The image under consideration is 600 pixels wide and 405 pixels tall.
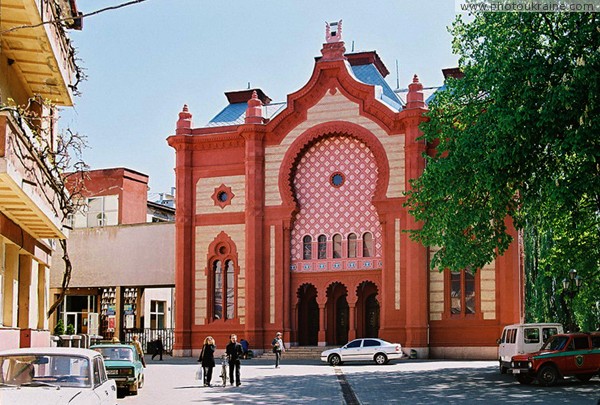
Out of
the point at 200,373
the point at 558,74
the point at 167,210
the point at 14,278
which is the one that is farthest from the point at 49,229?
the point at 167,210

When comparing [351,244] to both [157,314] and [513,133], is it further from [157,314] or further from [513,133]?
[513,133]

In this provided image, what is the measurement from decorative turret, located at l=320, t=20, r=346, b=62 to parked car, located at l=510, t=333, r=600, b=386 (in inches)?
870

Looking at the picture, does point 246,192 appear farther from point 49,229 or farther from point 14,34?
point 14,34

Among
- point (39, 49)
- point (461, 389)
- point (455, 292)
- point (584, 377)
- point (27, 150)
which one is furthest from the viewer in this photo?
point (455, 292)

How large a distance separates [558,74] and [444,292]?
19.1m

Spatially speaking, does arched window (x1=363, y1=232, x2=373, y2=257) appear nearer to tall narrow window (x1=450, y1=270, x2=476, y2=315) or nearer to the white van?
tall narrow window (x1=450, y1=270, x2=476, y2=315)

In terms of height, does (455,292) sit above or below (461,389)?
above

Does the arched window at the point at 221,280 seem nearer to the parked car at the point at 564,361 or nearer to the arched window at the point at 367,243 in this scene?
the arched window at the point at 367,243

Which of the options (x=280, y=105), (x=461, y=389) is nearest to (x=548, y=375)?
(x=461, y=389)

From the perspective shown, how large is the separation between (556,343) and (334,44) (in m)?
22.5

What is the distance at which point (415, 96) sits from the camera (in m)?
40.6

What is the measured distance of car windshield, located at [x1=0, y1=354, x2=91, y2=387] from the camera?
1151 centimetres

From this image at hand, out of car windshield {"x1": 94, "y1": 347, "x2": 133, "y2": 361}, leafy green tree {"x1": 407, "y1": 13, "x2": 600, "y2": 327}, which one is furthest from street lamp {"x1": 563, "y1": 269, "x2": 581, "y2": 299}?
car windshield {"x1": 94, "y1": 347, "x2": 133, "y2": 361}

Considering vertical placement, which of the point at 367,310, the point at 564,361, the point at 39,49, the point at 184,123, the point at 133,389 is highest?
the point at 184,123
